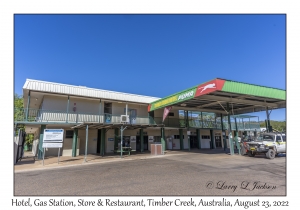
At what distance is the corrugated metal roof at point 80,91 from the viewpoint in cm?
1499

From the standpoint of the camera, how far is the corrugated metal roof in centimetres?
1499

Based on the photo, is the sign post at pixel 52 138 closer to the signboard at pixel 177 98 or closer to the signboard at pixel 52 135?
the signboard at pixel 52 135

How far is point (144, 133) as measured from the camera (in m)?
22.4

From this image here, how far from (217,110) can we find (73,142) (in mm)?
17712

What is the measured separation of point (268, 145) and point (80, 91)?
16693 millimetres

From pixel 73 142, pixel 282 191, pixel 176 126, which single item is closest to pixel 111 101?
pixel 73 142

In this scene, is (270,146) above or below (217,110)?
below

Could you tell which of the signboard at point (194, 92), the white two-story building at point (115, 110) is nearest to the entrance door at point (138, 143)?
the white two-story building at point (115, 110)

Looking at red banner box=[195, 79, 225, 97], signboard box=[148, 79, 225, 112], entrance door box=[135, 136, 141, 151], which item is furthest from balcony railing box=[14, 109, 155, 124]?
red banner box=[195, 79, 225, 97]

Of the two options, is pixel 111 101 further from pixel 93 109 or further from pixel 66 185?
pixel 66 185

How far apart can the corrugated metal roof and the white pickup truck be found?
37.5 feet

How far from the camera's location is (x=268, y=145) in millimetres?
13727

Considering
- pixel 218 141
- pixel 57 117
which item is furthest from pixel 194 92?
pixel 218 141
